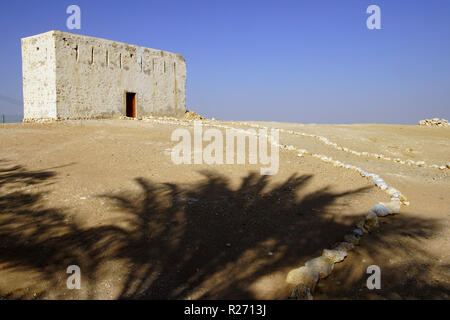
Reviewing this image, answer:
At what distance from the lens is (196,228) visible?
4.30m

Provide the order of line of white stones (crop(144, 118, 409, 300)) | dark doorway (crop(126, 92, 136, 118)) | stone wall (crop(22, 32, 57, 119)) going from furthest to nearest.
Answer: dark doorway (crop(126, 92, 136, 118))
stone wall (crop(22, 32, 57, 119))
line of white stones (crop(144, 118, 409, 300))

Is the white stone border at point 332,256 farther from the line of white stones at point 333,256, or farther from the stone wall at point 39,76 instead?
the stone wall at point 39,76

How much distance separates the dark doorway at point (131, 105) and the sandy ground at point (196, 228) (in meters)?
10.0

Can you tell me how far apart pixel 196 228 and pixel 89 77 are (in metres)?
13.3

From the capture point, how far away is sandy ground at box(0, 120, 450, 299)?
3182 mm

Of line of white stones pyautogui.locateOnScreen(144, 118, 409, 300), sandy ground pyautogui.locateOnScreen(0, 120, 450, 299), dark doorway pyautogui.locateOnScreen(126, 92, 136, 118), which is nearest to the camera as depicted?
line of white stones pyautogui.locateOnScreen(144, 118, 409, 300)

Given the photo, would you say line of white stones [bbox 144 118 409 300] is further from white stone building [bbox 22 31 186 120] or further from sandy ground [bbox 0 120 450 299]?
white stone building [bbox 22 31 186 120]

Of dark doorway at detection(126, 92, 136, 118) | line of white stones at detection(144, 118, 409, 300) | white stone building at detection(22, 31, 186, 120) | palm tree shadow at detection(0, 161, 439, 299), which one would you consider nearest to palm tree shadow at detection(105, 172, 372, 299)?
palm tree shadow at detection(0, 161, 439, 299)

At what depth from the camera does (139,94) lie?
1745 centimetres

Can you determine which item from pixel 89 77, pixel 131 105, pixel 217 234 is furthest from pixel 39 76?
pixel 217 234

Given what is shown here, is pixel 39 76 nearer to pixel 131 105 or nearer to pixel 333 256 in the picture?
pixel 131 105

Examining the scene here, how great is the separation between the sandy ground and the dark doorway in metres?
10.0

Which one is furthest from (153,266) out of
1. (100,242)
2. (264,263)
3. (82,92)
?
(82,92)
